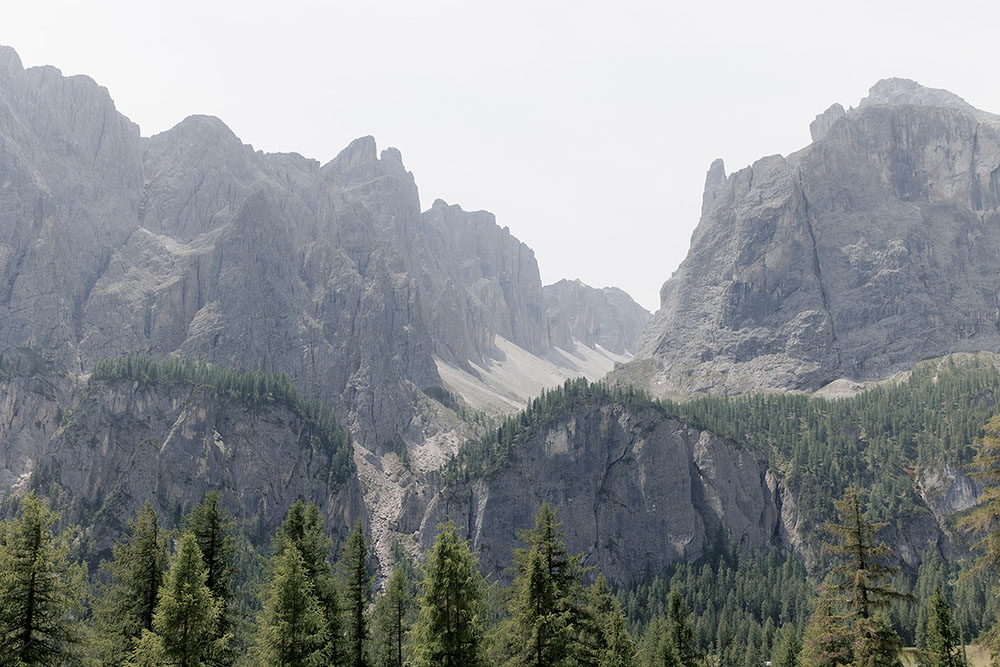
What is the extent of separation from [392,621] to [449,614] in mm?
31301

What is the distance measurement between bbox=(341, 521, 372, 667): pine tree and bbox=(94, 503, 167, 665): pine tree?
12011 mm

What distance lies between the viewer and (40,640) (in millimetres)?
32062

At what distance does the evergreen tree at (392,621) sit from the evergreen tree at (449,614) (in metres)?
26.9

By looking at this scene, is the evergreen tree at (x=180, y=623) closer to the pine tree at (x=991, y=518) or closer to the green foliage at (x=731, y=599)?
the pine tree at (x=991, y=518)

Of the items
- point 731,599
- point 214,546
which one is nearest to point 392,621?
point 214,546

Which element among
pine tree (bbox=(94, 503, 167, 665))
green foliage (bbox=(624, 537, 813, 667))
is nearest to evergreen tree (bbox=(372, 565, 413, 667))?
pine tree (bbox=(94, 503, 167, 665))

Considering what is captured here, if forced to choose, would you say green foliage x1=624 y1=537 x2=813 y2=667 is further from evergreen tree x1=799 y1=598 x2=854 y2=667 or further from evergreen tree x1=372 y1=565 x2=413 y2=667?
evergreen tree x1=799 y1=598 x2=854 y2=667

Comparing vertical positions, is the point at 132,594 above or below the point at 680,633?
above

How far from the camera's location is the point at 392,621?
61250mm

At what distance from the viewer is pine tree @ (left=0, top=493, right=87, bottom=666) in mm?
31141

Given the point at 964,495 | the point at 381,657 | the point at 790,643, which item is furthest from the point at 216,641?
the point at 964,495

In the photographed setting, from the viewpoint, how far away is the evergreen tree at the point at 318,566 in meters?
46.2

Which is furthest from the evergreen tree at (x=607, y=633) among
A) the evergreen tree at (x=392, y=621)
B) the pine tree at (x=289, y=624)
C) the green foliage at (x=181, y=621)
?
the green foliage at (x=181, y=621)

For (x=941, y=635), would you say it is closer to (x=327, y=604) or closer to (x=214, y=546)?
(x=327, y=604)
